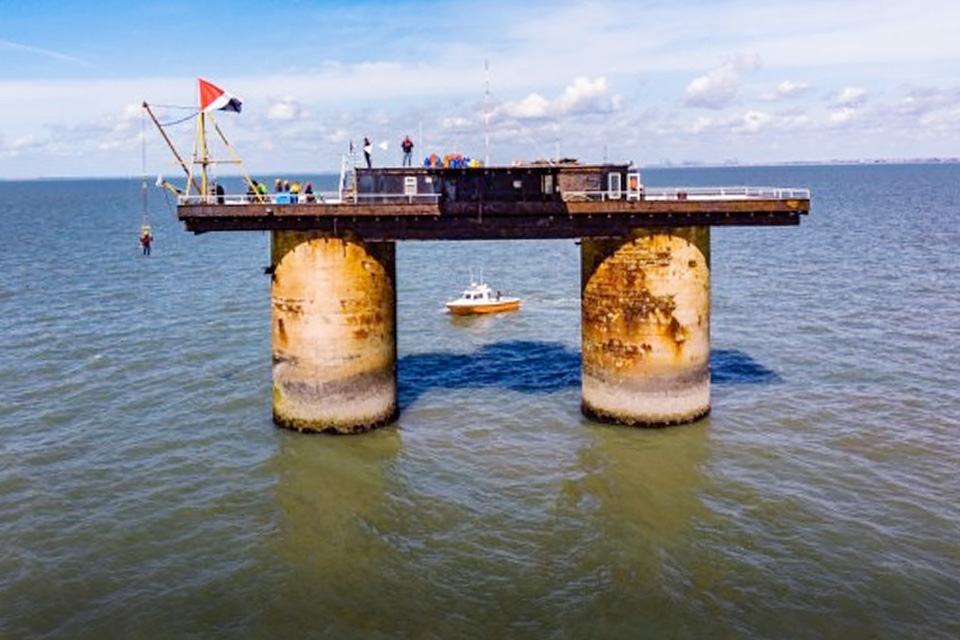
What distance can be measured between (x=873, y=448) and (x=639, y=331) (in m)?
11.5

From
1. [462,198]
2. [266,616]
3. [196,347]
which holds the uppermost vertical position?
[462,198]

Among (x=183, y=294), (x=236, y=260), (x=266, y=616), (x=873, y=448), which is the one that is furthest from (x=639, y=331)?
A: (x=236, y=260)

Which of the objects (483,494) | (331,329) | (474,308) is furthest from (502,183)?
(474,308)

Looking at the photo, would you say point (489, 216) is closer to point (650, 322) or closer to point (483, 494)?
point (650, 322)

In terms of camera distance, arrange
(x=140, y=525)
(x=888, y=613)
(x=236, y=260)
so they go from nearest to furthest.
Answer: (x=888, y=613) → (x=140, y=525) → (x=236, y=260)

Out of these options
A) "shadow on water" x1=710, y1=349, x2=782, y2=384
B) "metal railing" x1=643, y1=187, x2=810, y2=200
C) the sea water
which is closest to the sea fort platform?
"metal railing" x1=643, y1=187, x2=810, y2=200

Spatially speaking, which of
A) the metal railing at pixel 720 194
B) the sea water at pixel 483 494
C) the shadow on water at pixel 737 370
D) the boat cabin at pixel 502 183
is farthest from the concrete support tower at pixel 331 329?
the shadow on water at pixel 737 370

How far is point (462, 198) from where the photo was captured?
40406 millimetres

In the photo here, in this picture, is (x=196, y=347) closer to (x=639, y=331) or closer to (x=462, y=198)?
(x=462, y=198)

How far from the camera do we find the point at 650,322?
126ft

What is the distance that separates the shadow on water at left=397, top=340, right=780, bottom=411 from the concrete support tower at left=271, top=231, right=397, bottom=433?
495 centimetres

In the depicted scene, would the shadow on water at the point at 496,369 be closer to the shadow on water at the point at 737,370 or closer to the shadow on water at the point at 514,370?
the shadow on water at the point at 514,370

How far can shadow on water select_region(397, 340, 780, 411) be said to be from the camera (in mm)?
47594

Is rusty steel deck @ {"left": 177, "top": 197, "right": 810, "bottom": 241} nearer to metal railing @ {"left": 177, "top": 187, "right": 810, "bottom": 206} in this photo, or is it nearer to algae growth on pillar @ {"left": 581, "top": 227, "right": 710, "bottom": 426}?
metal railing @ {"left": 177, "top": 187, "right": 810, "bottom": 206}
